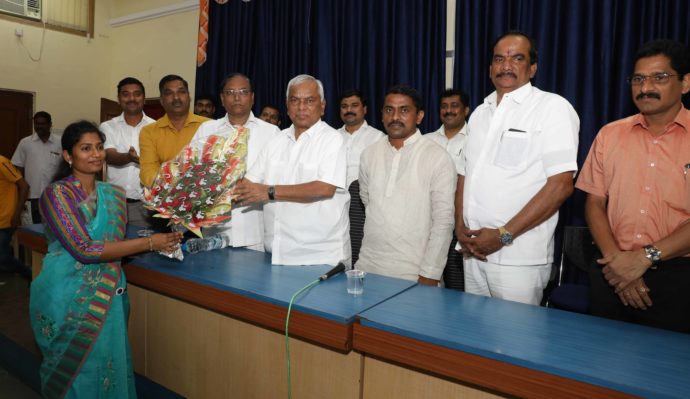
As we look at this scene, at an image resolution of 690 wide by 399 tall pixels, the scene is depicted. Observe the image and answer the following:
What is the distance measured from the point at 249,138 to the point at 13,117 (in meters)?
5.14

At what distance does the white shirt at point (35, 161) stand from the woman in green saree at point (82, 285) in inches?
152

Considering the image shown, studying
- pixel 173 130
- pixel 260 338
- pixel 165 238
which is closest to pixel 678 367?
pixel 260 338

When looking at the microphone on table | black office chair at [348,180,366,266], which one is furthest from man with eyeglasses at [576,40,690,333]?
black office chair at [348,180,366,266]

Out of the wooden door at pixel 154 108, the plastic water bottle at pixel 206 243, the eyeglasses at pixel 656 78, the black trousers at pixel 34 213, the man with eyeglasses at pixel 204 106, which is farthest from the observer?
the wooden door at pixel 154 108

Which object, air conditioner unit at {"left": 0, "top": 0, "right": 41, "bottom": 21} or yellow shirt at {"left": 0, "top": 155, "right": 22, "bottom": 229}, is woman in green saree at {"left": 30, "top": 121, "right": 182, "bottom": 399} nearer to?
yellow shirt at {"left": 0, "top": 155, "right": 22, "bottom": 229}

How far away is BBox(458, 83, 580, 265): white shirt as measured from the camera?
1771 mm

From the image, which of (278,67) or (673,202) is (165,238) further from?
(278,67)

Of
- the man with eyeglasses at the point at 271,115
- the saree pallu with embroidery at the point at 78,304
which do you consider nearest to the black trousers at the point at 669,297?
the saree pallu with embroidery at the point at 78,304

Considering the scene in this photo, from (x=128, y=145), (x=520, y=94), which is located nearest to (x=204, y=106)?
(x=128, y=145)

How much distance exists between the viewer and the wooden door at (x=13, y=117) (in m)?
5.75

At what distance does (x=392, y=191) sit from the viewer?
2088mm

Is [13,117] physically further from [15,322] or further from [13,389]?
[13,389]

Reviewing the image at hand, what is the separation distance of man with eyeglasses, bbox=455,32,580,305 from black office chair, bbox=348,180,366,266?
2.37ft

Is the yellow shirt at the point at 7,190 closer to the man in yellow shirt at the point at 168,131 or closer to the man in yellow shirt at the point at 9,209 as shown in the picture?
the man in yellow shirt at the point at 9,209
